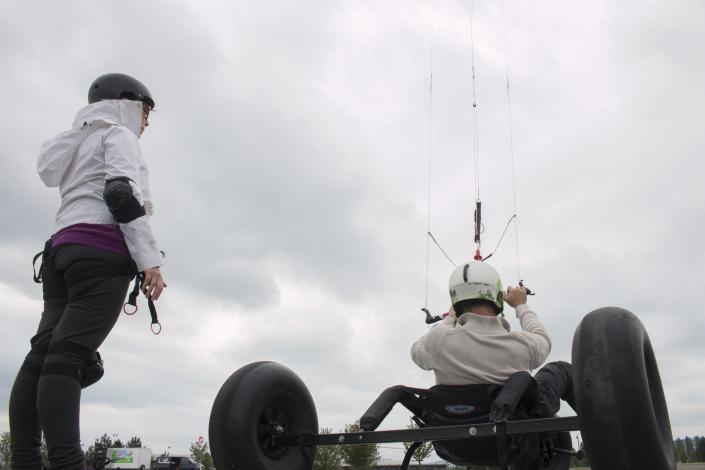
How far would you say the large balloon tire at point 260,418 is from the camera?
3.68m

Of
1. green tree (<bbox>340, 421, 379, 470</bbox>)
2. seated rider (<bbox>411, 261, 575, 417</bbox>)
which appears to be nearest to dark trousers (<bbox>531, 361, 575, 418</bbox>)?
seated rider (<bbox>411, 261, 575, 417</bbox>)

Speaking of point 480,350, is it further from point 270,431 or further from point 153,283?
point 153,283

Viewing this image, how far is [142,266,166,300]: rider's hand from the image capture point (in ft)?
11.2

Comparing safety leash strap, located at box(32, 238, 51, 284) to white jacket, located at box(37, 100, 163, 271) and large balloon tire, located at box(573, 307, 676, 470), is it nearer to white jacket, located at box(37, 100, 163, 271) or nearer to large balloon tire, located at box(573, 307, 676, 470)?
white jacket, located at box(37, 100, 163, 271)

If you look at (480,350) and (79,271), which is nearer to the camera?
(79,271)

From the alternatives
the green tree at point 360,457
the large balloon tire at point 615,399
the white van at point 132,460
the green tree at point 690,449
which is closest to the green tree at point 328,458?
the green tree at point 360,457

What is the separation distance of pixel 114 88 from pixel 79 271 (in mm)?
1417

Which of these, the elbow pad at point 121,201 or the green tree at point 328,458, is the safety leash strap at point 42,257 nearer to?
the elbow pad at point 121,201

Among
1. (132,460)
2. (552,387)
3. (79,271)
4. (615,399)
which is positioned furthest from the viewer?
(132,460)

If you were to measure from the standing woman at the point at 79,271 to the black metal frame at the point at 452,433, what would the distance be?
1343 mm

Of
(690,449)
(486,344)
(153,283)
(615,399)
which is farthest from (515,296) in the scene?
(690,449)

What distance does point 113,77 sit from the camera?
4.17m

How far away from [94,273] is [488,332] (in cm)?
234

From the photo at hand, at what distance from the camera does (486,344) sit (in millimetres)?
3896
